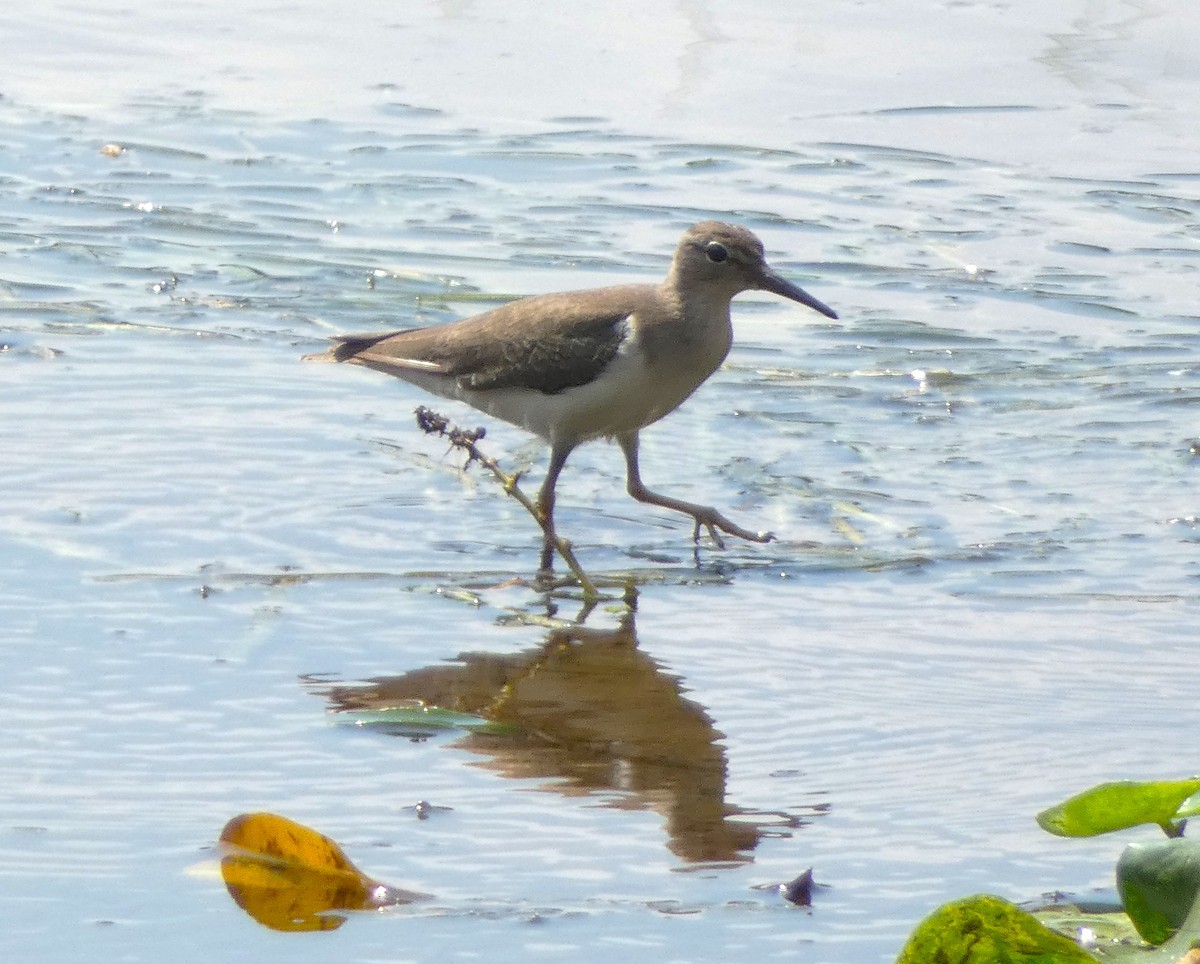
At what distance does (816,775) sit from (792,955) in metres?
0.86

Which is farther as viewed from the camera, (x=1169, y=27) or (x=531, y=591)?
(x=1169, y=27)

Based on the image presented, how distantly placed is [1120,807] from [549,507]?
304 centimetres

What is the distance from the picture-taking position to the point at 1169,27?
11938mm

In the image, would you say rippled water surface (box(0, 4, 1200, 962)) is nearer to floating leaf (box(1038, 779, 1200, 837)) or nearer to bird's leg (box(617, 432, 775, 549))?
bird's leg (box(617, 432, 775, 549))

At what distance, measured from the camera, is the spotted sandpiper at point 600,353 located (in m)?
6.23

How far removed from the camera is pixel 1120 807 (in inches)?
122

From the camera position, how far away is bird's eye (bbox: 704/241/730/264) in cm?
647

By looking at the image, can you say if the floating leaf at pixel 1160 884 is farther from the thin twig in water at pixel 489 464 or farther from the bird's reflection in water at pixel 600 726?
the thin twig in water at pixel 489 464

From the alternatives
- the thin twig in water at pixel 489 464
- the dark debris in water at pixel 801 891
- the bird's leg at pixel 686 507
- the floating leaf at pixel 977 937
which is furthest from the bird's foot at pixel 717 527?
the floating leaf at pixel 977 937

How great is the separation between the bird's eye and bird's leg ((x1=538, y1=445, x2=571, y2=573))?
0.73 metres

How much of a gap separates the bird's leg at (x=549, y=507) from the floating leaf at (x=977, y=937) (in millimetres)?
2611

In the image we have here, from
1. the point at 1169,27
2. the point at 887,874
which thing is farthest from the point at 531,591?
the point at 1169,27

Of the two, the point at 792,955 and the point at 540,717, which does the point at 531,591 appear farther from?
the point at 792,955

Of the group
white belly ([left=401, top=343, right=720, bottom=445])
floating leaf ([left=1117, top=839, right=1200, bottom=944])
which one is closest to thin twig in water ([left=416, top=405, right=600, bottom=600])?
white belly ([left=401, top=343, right=720, bottom=445])
